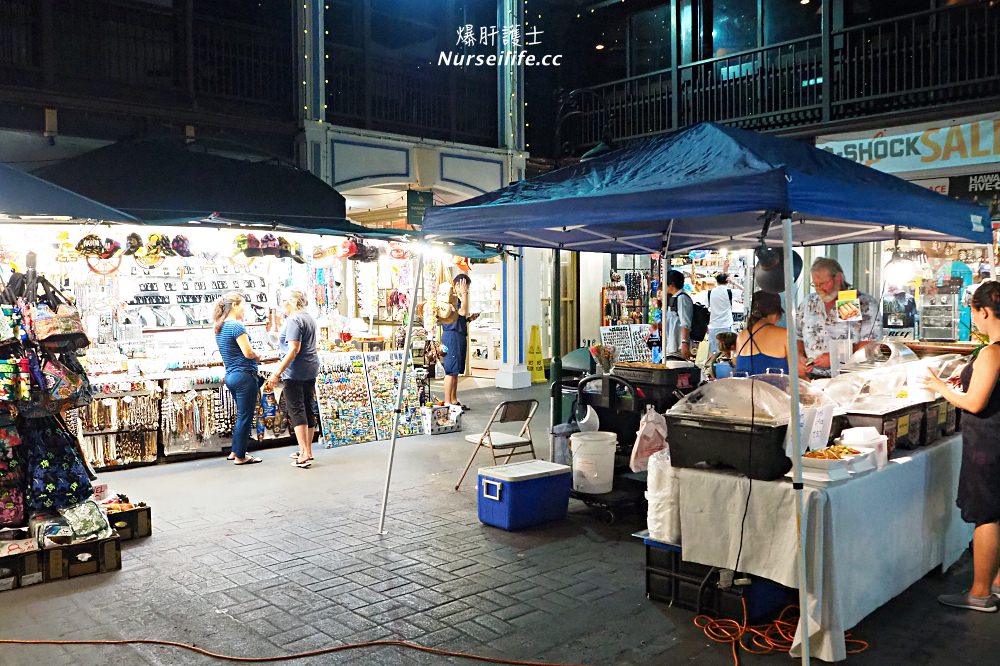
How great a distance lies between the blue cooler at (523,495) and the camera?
623cm

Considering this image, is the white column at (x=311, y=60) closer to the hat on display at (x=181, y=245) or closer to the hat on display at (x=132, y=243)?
the hat on display at (x=181, y=245)

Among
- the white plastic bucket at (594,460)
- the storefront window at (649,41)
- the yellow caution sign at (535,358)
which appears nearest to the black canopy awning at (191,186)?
the white plastic bucket at (594,460)

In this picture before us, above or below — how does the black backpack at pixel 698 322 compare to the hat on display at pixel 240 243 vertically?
below

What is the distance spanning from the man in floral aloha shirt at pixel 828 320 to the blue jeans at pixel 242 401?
5.50m

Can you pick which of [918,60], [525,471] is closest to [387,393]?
[525,471]

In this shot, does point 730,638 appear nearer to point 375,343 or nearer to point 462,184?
point 375,343

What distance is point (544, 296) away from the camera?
16375mm

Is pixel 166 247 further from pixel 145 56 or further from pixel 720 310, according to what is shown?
pixel 720 310

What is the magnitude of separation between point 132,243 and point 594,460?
17.8 feet

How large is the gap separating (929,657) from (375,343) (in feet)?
28.1

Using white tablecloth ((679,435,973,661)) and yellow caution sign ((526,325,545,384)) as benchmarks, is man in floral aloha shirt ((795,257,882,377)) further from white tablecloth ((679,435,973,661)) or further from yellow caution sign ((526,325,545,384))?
yellow caution sign ((526,325,545,384))

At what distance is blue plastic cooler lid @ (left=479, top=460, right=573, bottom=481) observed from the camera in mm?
6230

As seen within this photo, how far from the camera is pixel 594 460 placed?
6516 mm

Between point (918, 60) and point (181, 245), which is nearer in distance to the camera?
point (181, 245)
